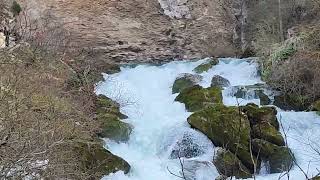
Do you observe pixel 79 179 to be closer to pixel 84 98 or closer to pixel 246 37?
pixel 84 98

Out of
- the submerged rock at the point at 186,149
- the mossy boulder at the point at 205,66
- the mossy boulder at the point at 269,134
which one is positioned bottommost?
the mossy boulder at the point at 205,66

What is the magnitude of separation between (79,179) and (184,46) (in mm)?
13003

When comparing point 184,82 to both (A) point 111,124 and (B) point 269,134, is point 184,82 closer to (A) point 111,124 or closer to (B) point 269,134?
(A) point 111,124

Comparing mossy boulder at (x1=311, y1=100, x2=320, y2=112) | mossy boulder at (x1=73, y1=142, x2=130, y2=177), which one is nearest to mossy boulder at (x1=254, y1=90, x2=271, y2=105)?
mossy boulder at (x1=311, y1=100, x2=320, y2=112)

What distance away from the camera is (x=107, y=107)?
11.5 metres

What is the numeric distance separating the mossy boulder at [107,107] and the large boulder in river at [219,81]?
11.3ft

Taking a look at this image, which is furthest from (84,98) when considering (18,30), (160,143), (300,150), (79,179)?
(18,30)

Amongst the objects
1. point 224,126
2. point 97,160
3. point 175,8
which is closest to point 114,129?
point 97,160

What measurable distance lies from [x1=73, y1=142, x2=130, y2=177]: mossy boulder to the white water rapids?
0.15 metres

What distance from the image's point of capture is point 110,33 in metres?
19.2

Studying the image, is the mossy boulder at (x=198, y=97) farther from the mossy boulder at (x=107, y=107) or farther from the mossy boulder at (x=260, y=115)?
the mossy boulder at (x=107, y=107)

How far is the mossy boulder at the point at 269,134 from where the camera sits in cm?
950

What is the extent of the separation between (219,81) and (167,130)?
421 cm

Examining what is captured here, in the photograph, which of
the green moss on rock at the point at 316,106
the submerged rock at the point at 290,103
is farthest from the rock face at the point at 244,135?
the submerged rock at the point at 290,103
